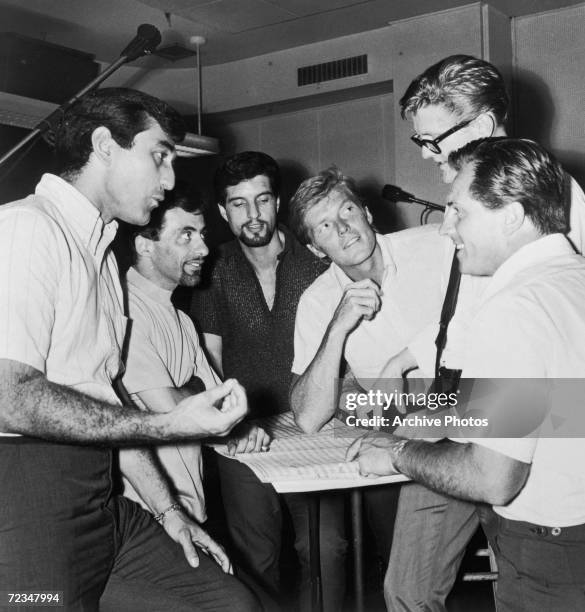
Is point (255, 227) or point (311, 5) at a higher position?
point (311, 5)

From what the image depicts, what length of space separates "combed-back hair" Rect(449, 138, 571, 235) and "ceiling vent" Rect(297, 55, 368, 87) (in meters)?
4.44

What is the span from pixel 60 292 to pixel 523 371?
36.1 inches

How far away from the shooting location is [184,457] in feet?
7.64

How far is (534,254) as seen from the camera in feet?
4.50

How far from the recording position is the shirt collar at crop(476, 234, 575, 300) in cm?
137

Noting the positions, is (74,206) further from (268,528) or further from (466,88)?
(268,528)

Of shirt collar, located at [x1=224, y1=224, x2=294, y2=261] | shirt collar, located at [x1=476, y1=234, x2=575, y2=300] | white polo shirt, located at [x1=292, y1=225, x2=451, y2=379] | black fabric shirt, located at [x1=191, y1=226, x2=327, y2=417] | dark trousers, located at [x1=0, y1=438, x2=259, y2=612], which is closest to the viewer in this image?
shirt collar, located at [x1=476, y1=234, x2=575, y2=300]

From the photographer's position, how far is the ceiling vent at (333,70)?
5672 mm

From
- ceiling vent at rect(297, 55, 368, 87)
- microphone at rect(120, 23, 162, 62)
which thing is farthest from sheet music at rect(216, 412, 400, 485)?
ceiling vent at rect(297, 55, 368, 87)

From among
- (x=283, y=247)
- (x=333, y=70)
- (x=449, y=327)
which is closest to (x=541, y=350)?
(x=449, y=327)

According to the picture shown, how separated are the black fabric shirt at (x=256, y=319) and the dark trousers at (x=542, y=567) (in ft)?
5.12


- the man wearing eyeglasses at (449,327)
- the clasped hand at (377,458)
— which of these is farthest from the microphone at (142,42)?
the clasped hand at (377,458)

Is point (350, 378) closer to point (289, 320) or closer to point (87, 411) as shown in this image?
point (289, 320)

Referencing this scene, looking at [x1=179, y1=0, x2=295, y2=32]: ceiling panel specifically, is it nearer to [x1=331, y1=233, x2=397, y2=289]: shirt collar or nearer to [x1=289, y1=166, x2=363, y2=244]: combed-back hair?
[x1=289, y1=166, x2=363, y2=244]: combed-back hair
